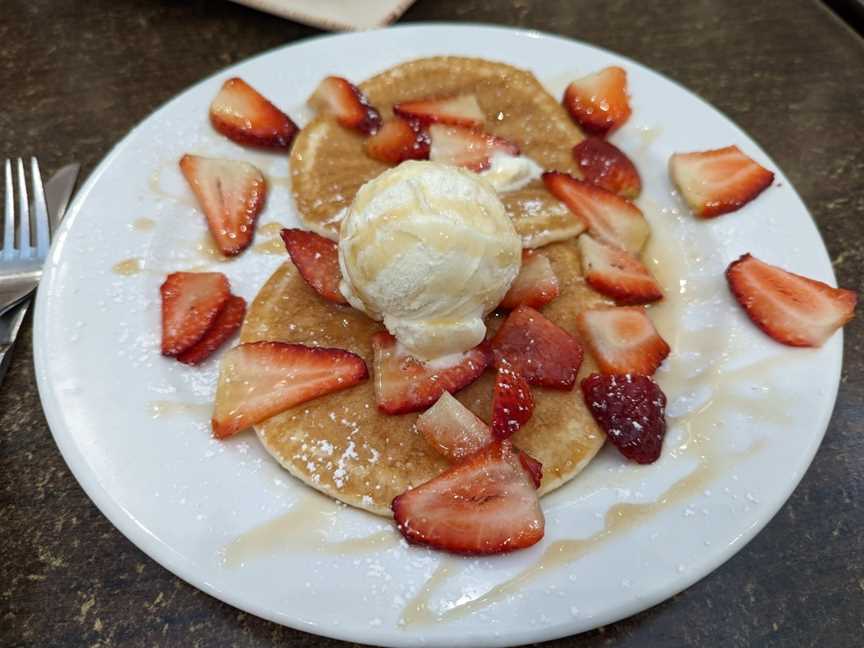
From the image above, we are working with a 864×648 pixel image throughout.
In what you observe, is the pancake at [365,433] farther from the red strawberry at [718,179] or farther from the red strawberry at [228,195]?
the red strawberry at [718,179]

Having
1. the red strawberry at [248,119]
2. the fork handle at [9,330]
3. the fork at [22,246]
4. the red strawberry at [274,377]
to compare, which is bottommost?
the fork handle at [9,330]

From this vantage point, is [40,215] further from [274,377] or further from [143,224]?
[274,377]

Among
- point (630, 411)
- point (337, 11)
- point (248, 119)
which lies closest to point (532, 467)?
point (630, 411)

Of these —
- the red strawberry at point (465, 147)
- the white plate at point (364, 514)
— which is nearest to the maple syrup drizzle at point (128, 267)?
the white plate at point (364, 514)

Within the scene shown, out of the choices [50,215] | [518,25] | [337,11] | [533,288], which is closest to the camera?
[533,288]

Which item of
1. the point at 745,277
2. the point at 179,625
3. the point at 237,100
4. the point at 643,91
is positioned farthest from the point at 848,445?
the point at 237,100

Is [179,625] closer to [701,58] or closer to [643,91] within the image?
[643,91]

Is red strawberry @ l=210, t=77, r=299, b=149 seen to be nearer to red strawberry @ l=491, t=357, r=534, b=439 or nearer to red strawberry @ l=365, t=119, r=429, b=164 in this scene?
red strawberry @ l=365, t=119, r=429, b=164
